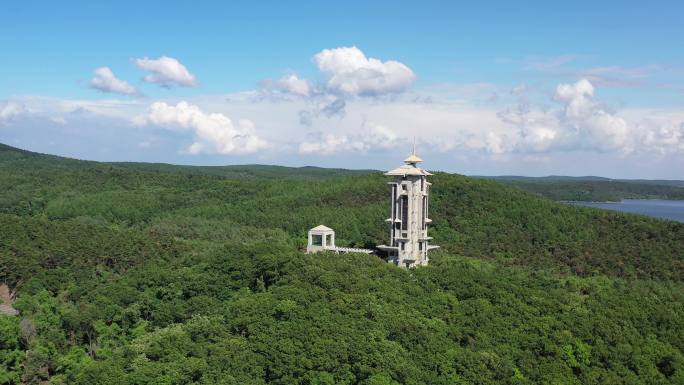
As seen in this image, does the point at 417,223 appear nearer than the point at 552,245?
Yes

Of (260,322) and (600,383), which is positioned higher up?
(260,322)

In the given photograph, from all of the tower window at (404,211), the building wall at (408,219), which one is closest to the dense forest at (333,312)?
the building wall at (408,219)

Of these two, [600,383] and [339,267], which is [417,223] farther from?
[600,383]

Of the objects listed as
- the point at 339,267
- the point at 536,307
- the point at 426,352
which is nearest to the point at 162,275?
the point at 339,267

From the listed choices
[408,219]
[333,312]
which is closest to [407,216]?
[408,219]

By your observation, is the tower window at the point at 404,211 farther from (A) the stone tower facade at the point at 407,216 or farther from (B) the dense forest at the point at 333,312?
(B) the dense forest at the point at 333,312
